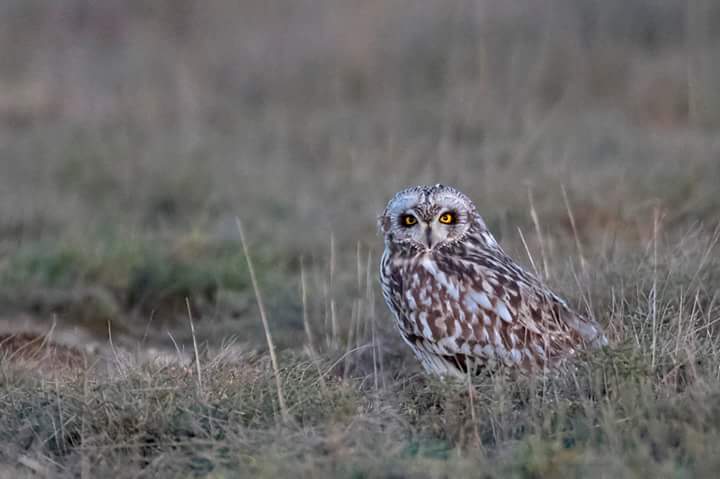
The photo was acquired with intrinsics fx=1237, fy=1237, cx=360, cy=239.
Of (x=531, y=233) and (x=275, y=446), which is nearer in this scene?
(x=275, y=446)

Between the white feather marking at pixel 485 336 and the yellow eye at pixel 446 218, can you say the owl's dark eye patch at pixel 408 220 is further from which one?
the white feather marking at pixel 485 336

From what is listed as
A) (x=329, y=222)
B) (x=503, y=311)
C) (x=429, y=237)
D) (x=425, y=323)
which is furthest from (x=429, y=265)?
(x=329, y=222)

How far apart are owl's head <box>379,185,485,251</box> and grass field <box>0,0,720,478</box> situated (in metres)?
0.54

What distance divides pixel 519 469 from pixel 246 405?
1.07 m

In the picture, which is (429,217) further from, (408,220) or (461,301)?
(461,301)

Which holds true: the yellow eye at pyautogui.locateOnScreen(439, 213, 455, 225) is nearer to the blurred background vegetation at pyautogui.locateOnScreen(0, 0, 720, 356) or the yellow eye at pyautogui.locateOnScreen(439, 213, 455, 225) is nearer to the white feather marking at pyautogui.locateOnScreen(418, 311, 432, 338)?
the white feather marking at pyautogui.locateOnScreen(418, 311, 432, 338)

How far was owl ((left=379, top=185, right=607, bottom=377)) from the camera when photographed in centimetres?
462

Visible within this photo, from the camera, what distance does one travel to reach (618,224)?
772cm

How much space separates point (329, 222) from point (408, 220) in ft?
13.0

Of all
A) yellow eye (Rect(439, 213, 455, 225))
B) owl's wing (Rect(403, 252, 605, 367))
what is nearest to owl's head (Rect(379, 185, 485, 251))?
yellow eye (Rect(439, 213, 455, 225))

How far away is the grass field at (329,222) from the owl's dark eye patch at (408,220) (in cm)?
57

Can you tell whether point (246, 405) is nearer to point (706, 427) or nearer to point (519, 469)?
point (519, 469)

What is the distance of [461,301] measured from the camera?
4.61 meters

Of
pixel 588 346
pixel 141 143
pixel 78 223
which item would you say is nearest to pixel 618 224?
pixel 588 346
